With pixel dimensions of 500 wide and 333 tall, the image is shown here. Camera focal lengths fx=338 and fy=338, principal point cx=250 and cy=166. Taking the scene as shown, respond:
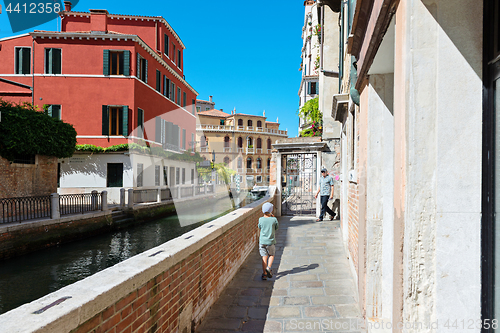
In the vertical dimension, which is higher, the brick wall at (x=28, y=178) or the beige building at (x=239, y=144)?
the beige building at (x=239, y=144)

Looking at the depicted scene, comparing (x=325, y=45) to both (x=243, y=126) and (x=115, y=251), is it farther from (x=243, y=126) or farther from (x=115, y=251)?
(x=243, y=126)

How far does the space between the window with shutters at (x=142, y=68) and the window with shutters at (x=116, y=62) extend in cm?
69

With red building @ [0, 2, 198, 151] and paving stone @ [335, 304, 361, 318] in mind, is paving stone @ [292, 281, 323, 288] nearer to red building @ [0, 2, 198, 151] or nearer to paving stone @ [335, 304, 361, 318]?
paving stone @ [335, 304, 361, 318]

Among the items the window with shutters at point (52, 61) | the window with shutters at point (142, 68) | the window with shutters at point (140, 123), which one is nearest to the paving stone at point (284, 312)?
the window with shutters at point (140, 123)

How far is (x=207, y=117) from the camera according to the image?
59062 mm

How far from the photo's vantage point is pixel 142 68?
21062mm

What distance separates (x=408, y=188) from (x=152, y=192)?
18.6 metres

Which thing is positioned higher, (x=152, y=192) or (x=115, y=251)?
(x=152, y=192)

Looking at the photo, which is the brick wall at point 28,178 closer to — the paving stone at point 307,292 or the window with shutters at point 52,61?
the window with shutters at point 52,61

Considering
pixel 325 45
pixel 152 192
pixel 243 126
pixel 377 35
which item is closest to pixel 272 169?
pixel 325 45

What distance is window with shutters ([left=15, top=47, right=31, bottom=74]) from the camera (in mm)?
19344

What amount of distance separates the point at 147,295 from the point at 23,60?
2220 centimetres

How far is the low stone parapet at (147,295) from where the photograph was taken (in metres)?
1.53

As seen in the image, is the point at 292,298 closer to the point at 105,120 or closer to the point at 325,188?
the point at 325,188
